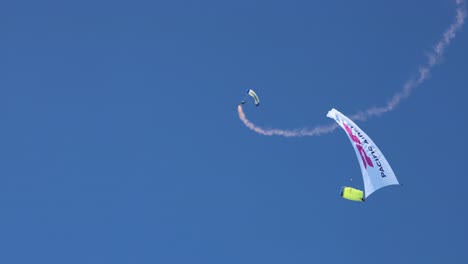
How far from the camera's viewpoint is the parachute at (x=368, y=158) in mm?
70375

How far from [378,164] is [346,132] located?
1776 mm

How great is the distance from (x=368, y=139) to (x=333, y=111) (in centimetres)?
176

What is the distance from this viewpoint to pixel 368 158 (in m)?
70.8

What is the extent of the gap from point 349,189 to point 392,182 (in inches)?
80.5

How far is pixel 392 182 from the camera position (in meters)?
70.7

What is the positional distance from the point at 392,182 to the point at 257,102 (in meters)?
6.48

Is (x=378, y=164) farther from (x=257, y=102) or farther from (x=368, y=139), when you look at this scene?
(x=257, y=102)

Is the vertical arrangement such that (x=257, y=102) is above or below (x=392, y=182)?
above

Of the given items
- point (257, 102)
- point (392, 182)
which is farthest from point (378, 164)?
point (257, 102)

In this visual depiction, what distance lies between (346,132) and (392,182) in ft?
8.65

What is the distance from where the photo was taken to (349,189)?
2832 inches

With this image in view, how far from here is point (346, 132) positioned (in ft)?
233

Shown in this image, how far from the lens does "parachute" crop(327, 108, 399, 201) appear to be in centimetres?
7038

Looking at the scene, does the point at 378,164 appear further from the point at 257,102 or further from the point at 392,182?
the point at 257,102
